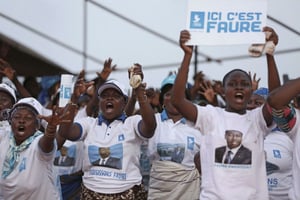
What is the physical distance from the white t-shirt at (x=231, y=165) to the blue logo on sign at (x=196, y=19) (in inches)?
21.1

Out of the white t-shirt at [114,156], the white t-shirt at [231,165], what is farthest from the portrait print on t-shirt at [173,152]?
the white t-shirt at [231,165]

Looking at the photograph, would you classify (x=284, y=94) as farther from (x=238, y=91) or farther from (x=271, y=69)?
(x=238, y=91)

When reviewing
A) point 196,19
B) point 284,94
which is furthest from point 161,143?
point 284,94

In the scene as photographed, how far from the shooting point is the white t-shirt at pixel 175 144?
4.87 metres

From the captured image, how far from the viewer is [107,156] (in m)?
4.48

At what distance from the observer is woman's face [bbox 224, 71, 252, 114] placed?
3.93 metres

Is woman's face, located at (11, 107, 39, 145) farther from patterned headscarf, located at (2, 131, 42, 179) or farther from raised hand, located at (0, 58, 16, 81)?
raised hand, located at (0, 58, 16, 81)

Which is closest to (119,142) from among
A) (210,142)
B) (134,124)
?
(134,124)

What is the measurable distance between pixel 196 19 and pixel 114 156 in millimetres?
1226

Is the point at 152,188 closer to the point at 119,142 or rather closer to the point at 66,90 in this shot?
the point at 119,142

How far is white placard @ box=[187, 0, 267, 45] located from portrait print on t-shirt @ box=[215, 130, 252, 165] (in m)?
0.61

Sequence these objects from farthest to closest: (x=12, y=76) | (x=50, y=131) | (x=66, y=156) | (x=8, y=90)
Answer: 1. (x=12, y=76)
2. (x=66, y=156)
3. (x=8, y=90)
4. (x=50, y=131)

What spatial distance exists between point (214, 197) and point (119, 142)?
1.02m

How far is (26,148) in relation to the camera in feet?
14.5
